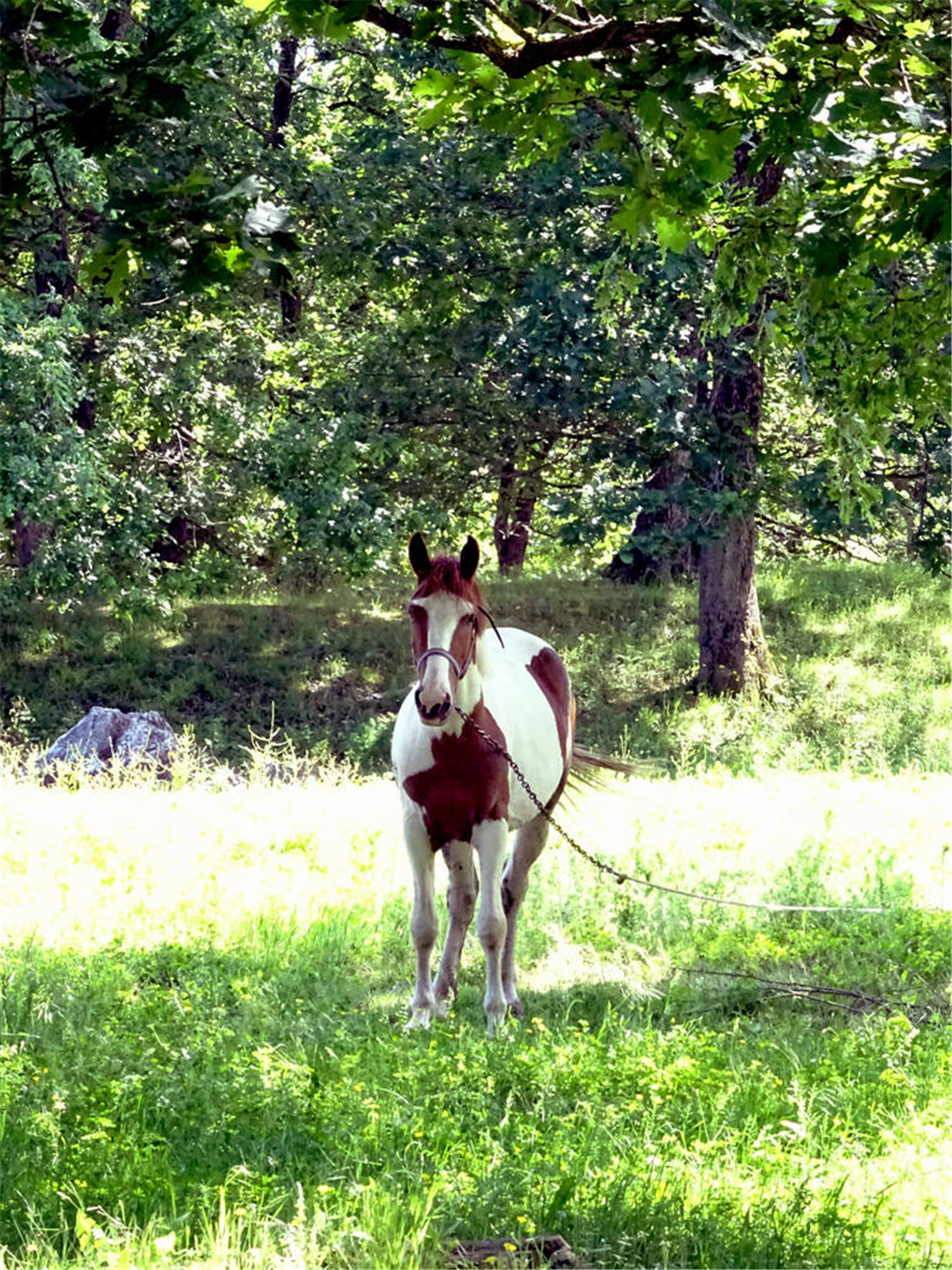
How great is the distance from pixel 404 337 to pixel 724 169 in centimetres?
1730

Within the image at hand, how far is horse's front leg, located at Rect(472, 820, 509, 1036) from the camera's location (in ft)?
24.8

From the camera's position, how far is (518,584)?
2706 cm

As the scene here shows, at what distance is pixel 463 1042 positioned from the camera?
22.3ft

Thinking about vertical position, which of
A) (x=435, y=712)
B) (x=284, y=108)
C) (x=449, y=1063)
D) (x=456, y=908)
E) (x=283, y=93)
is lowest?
(x=449, y=1063)

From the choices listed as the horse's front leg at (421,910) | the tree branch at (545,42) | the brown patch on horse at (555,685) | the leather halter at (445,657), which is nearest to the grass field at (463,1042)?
the horse's front leg at (421,910)

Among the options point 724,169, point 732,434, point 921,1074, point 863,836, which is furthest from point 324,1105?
point 732,434

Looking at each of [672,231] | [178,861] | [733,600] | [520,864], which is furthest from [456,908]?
[733,600]

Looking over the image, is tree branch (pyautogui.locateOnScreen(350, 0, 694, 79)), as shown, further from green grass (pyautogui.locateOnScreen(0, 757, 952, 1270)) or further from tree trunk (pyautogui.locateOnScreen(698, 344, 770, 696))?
tree trunk (pyautogui.locateOnScreen(698, 344, 770, 696))

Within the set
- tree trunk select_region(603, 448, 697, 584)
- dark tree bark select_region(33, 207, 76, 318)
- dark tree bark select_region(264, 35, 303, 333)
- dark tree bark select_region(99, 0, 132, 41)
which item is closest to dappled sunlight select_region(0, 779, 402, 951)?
tree trunk select_region(603, 448, 697, 584)

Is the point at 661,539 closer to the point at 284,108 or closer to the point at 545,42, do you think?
the point at 284,108

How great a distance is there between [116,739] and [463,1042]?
1268 centimetres

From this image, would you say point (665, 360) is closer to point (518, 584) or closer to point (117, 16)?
point (518, 584)

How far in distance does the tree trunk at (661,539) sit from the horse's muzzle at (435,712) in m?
12.9

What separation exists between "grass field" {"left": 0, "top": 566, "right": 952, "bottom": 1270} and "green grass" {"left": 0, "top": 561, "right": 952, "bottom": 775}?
5.08m
